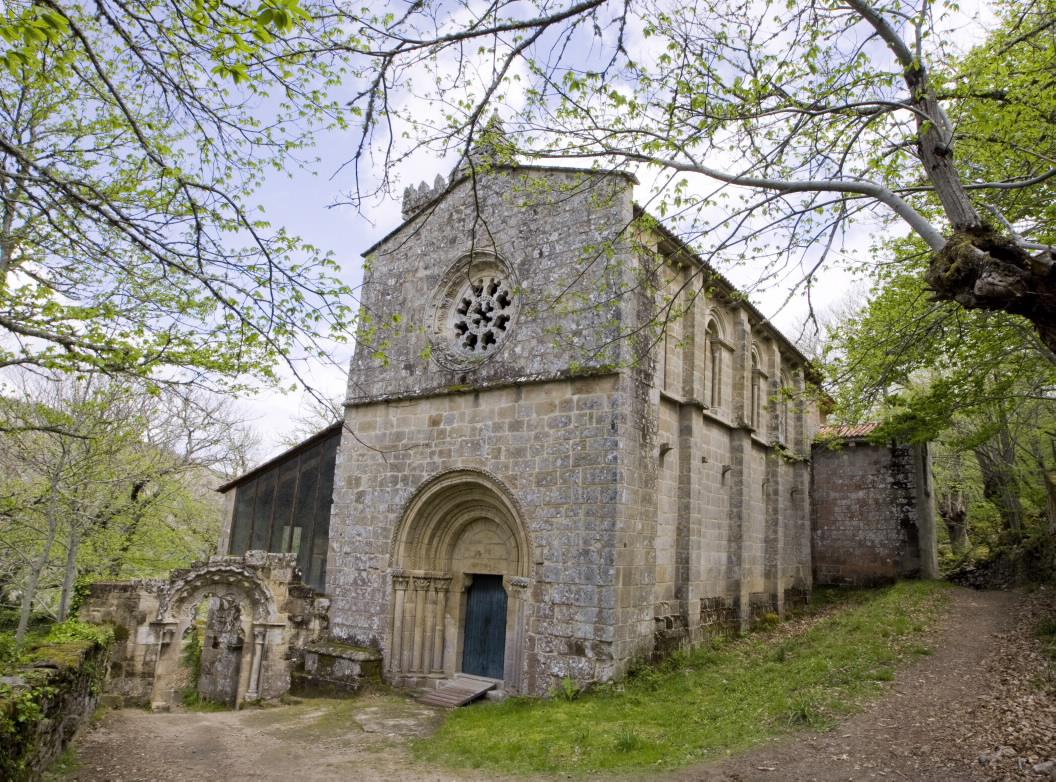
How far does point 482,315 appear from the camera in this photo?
39.7 feet

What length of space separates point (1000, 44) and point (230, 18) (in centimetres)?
738

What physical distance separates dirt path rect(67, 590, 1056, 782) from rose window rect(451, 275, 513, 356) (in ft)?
19.2

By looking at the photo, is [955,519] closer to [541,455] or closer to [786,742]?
[541,455]

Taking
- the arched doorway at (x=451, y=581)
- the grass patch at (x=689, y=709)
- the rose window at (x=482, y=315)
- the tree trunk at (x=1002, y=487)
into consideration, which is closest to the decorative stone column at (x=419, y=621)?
the arched doorway at (x=451, y=581)

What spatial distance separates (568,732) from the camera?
791 cm

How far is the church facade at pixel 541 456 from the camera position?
9750 mm

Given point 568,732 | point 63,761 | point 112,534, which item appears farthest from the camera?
point 112,534

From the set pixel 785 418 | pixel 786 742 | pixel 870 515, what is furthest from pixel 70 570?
pixel 870 515

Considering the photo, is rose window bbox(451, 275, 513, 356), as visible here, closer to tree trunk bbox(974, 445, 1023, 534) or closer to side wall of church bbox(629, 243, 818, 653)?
side wall of church bbox(629, 243, 818, 653)

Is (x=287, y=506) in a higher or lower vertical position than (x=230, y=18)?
lower

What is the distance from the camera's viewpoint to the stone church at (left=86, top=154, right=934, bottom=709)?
385 inches

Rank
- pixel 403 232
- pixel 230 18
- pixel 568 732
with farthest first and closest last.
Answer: pixel 403 232
pixel 568 732
pixel 230 18

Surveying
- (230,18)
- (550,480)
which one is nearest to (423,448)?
(550,480)

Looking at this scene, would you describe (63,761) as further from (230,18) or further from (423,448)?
(230,18)
